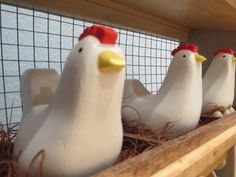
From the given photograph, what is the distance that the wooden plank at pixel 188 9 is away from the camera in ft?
1.95

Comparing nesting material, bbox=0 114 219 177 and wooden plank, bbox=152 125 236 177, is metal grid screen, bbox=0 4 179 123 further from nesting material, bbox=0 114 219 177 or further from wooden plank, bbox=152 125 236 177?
wooden plank, bbox=152 125 236 177

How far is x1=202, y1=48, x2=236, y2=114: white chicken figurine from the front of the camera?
2.03 feet

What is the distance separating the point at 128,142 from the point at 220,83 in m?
0.28

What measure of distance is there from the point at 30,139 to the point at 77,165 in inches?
2.2

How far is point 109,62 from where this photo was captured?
274 mm

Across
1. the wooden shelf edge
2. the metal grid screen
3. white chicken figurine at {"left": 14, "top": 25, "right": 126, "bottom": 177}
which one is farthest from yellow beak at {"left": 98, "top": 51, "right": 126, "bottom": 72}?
the wooden shelf edge

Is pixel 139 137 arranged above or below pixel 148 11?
below

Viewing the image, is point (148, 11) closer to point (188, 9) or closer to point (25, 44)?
point (188, 9)

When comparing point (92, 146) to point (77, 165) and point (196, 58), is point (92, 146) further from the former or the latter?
point (196, 58)

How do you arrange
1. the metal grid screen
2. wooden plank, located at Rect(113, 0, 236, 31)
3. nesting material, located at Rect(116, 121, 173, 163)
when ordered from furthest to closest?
wooden plank, located at Rect(113, 0, 236, 31) → the metal grid screen → nesting material, located at Rect(116, 121, 173, 163)

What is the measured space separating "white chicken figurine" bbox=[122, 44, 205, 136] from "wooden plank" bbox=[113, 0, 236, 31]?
6.2 inches

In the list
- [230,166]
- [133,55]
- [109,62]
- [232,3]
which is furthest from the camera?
[133,55]

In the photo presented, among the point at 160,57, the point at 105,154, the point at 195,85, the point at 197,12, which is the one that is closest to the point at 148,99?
the point at 195,85

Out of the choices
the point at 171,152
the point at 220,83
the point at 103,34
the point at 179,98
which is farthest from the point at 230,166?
the point at 103,34
